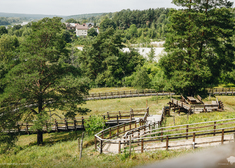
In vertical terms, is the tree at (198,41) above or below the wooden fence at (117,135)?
above

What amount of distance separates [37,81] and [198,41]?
2082 centimetres

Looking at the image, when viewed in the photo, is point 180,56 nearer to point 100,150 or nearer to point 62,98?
point 62,98

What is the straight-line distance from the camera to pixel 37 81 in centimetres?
1970

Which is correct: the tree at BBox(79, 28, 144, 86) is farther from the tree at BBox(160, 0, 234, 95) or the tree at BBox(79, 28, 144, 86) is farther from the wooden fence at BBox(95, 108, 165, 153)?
the wooden fence at BBox(95, 108, 165, 153)

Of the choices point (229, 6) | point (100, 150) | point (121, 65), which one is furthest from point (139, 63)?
point (100, 150)

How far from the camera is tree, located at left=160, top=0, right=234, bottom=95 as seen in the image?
2383 centimetres

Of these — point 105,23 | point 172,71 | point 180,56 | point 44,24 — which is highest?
point 105,23

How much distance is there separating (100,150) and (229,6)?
79.9 feet

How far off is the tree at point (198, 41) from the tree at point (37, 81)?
536 inches

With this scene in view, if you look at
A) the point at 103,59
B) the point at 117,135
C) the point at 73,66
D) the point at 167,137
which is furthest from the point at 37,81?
the point at 103,59

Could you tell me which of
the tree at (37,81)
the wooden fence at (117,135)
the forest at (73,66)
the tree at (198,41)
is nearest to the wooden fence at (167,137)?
the wooden fence at (117,135)

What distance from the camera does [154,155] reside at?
9.96 m

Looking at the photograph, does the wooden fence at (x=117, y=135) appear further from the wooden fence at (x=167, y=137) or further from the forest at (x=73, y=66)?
the forest at (x=73, y=66)

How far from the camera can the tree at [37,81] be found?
1753cm
